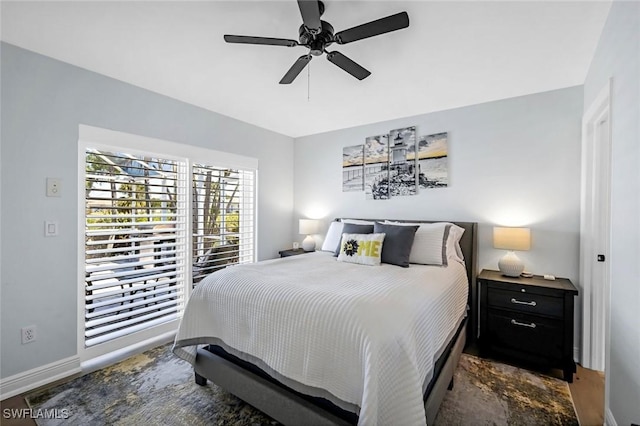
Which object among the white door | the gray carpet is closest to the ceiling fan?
the white door

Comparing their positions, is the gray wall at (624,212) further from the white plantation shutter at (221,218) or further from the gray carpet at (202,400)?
the white plantation shutter at (221,218)

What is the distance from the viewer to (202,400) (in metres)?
2.00

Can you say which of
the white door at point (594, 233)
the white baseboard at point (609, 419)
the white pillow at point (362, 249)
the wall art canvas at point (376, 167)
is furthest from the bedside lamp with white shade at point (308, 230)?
the white baseboard at point (609, 419)

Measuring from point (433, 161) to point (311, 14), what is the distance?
2373 millimetres

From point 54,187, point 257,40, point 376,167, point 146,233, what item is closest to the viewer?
point 257,40

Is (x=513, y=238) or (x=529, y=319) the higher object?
(x=513, y=238)

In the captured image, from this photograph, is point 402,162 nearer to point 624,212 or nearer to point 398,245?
point 398,245

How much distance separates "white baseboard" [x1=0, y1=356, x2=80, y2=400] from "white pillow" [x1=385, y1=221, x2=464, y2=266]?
307 centimetres

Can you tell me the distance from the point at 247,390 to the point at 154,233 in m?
1.97

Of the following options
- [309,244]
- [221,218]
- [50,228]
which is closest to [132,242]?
[50,228]

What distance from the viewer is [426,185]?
3498mm

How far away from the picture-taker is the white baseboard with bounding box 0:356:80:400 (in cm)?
208

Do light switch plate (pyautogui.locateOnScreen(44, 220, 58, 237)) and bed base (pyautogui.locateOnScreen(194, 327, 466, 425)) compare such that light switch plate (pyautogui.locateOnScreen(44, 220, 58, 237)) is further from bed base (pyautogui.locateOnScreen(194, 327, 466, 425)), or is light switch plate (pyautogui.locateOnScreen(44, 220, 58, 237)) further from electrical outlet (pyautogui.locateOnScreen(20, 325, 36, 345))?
bed base (pyautogui.locateOnScreen(194, 327, 466, 425))

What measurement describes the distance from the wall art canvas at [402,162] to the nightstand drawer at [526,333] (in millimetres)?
1632
